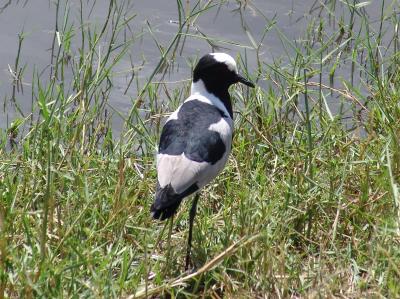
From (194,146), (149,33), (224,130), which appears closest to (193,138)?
(194,146)

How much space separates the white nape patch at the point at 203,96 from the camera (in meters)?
5.14

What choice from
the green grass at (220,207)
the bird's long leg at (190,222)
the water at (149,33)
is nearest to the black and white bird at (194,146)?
the bird's long leg at (190,222)

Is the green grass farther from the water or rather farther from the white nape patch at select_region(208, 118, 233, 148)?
the water

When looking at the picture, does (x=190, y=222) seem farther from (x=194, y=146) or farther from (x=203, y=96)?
(x=203, y=96)

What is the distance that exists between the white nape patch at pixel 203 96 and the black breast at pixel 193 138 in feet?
0.88

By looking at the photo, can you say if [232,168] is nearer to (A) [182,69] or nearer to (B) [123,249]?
(B) [123,249]

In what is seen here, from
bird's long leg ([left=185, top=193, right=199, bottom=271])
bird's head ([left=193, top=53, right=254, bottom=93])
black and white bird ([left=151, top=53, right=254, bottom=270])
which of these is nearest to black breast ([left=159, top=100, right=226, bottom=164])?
black and white bird ([left=151, top=53, right=254, bottom=270])

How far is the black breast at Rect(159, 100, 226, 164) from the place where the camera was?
4.57 metres

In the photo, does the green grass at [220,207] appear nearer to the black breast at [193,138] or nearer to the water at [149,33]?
the black breast at [193,138]

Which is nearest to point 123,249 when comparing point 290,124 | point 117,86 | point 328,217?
point 328,217

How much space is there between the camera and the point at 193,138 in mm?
4629

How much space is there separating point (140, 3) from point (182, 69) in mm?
956

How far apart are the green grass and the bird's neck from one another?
0.90ft

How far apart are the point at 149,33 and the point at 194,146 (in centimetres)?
282
